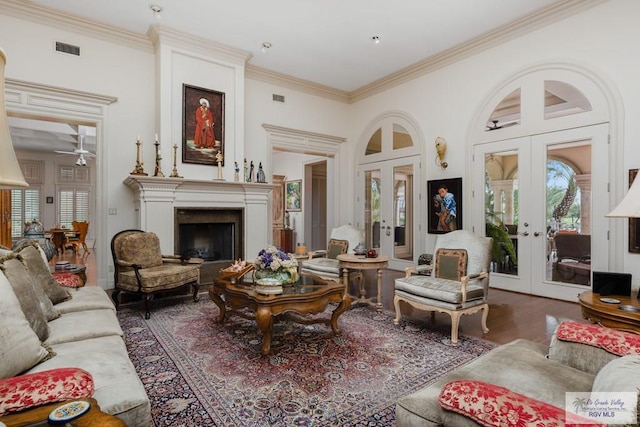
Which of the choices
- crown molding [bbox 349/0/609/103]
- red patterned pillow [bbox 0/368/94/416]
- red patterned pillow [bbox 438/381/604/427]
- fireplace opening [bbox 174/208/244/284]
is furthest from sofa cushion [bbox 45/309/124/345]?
crown molding [bbox 349/0/609/103]

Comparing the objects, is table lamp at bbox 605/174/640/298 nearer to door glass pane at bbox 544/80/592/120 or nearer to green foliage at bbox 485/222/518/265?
door glass pane at bbox 544/80/592/120

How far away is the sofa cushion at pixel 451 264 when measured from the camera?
379cm

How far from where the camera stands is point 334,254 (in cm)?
542

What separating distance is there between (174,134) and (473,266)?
477 cm

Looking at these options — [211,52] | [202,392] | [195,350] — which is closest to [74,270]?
[195,350]

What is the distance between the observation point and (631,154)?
13.5 feet

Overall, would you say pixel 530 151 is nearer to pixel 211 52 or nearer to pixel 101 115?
pixel 211 52

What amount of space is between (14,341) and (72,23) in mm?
5255

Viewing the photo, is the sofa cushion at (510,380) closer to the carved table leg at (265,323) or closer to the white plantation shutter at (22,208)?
the carved table leg at (265,323)

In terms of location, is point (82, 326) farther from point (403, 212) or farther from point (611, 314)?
point (403, 212)

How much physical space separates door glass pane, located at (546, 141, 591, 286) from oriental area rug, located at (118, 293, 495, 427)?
2410mm

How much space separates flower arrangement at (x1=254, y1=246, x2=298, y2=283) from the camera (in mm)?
3113

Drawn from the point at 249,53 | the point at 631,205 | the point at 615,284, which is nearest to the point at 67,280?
the point at 631,205

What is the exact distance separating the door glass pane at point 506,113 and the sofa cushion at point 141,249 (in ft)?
17.7
